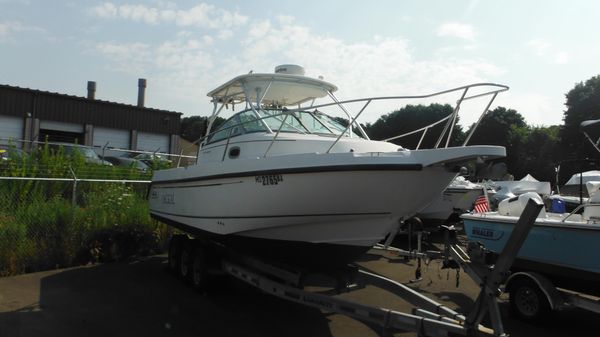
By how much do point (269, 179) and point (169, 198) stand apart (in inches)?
114

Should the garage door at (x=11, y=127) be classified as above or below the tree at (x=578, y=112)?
below

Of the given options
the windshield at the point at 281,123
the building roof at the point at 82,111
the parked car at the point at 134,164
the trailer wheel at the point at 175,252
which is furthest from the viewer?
the building roof at the point at 82,111

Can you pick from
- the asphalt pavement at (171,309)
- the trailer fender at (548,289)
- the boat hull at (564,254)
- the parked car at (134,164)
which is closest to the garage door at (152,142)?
the parked car at (134,164)

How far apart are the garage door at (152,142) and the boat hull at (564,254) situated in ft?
75.8

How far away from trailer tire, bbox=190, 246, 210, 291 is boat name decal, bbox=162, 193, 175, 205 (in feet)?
3.18

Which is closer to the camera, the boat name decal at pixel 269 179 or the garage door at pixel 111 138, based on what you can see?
the boat name decal at pixel 269 179

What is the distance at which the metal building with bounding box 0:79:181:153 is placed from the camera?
21891 millimetres

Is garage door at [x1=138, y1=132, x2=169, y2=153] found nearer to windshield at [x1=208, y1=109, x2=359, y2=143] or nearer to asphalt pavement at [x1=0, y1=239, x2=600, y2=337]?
asphalt pavement at [x1=0, y1=239, x2=600, y2=337]

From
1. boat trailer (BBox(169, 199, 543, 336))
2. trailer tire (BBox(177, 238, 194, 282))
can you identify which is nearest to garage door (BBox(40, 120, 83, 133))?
trailer tire (BBox(177, 238, 194, 282))

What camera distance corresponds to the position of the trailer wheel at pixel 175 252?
7.08 m

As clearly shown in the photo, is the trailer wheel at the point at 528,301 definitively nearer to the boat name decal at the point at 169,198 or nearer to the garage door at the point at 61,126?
the boat name decal at the point at 169,198

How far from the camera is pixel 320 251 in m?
4.80

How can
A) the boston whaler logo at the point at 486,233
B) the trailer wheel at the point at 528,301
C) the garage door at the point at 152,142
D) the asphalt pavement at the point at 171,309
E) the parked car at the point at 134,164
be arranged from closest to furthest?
the asphalt pavement at the point at 171,309, the trailer wheel at the point at 528,301, the boston whaler logo at the point at 486,233, the parked car at the point at 134,164, the garage door at the point at 152,142

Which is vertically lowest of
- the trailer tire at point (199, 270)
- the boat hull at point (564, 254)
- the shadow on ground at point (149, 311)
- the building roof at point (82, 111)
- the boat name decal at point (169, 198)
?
the shadow on ground at point (149, 311)
